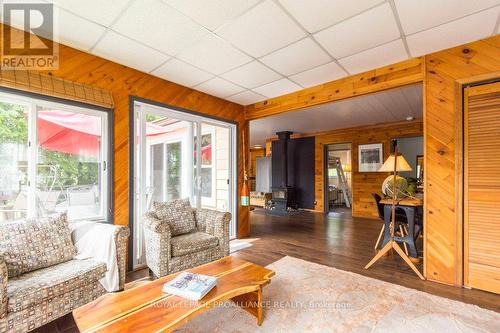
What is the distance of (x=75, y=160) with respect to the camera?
8.65ft

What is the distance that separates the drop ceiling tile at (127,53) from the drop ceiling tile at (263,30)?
0.92m

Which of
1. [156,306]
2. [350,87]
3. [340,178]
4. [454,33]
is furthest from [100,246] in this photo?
[340,178]

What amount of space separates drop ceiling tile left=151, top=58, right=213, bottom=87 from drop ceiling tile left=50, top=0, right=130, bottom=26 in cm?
84

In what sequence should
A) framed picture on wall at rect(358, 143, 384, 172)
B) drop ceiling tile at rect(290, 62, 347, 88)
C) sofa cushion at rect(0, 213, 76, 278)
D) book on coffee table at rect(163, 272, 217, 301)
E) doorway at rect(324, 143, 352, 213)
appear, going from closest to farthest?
book on coffee table at rect(163, 272, 217, 301)
sofa cushion at rect(0, 213, 76, 278)
drop ceiling tile at rect(290, 62, 347, 88)
framed picture on wall at rect(358, 143, 384, 172)
doorway at rect(324, 143, 352, 213)

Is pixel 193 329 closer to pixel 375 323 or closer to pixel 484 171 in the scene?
pixel 375 323

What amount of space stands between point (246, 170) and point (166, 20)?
2.96 m

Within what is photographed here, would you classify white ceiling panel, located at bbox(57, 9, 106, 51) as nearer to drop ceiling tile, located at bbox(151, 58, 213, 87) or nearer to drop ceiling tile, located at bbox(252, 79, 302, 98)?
drop ceiling tile, located at bbox(151, 58, 213, 87)

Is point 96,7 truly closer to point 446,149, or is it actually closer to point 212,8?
point 212,8

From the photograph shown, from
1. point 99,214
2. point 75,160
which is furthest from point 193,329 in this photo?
point 75,160

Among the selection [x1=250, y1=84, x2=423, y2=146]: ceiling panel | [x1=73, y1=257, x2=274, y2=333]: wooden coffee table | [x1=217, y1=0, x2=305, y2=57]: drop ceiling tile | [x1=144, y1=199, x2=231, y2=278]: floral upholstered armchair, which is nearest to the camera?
[x1=73, y1=257, x2=274, y2=333]: wooden coffee table

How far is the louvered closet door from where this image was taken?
91.0 inches

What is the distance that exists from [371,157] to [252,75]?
4883 millimetres

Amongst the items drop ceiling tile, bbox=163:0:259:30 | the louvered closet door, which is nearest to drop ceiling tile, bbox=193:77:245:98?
drop ceiling tile, bbox=163:0:259:30

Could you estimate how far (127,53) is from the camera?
2.62 m
